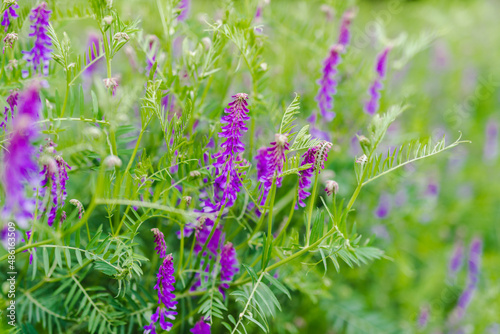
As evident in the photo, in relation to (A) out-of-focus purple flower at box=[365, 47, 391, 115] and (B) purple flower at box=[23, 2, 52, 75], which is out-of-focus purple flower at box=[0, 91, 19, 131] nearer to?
(B) purple flower at box=[23, 2, 52, 75]

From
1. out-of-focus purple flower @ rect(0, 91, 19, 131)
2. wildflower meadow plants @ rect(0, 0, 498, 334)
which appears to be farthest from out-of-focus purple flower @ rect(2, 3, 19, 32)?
out-of-focus purple flower @ rect(0, 91, 19, 131)

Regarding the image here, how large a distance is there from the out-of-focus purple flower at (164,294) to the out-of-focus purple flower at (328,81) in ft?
1.67

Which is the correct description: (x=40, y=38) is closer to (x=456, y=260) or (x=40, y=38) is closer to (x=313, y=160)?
(x=313, y=160)

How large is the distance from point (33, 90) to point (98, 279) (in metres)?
0.48

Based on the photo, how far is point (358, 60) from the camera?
Result: 49.9 inches

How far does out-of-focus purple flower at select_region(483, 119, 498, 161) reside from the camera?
2.00 m

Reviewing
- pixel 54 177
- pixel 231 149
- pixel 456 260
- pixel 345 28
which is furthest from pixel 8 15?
pixel 456 260

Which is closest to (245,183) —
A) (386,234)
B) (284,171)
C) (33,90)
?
(284,171)

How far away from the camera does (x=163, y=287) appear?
2.35 ft

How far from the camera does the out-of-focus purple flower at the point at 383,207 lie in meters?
1.41

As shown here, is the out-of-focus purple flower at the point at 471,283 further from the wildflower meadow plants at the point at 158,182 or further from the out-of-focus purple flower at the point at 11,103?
the out-of-focus purple flower at the point at 11,103

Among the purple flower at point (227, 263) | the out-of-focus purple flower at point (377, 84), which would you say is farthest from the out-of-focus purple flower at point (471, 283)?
the purple flower at point (227, 263)

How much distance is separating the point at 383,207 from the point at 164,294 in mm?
875

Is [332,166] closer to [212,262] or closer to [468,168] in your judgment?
[212,262]
